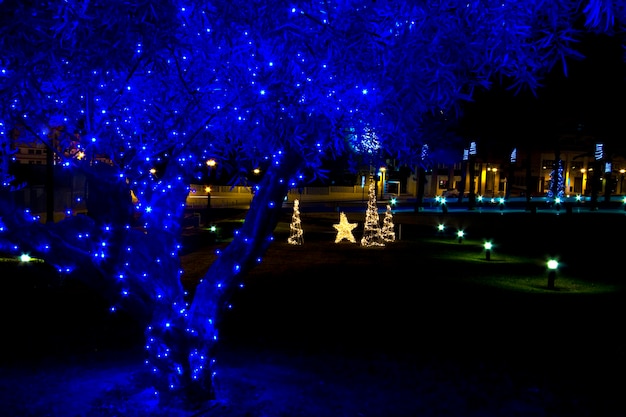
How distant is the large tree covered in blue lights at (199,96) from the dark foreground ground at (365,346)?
4.93 ft

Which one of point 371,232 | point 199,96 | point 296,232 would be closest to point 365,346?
point 199,96

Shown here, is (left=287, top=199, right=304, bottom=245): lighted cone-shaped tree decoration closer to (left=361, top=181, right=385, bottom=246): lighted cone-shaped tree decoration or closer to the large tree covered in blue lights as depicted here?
(left=361, top=181, right=385, bottom=246): lighted cone-shaped tree decoration

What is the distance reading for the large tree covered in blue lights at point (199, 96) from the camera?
6.95 m

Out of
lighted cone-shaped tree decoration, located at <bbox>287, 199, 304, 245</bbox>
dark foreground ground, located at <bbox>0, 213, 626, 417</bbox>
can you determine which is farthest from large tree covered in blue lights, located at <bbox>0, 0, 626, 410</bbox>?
lighted cone-shaped tree decoration, located at <bbox>287, 199, 304, 245</bbox>

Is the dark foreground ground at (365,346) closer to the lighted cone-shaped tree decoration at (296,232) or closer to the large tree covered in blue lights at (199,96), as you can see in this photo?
the large tree covered in blue lights at (199,96)

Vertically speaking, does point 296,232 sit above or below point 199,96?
below

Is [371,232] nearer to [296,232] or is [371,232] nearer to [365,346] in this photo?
[296,232]

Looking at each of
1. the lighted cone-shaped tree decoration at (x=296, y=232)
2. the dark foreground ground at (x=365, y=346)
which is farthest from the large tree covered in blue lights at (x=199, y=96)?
the lighted cone-shaped tree decoration at (x=296, y=232)

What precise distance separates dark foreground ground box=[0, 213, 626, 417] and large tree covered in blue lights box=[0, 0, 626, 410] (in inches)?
59.2

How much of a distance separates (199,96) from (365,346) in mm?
5727

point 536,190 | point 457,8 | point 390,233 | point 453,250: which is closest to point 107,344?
point 457,8

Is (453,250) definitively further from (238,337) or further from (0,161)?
(0,161)

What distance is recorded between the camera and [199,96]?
8117 millimetres

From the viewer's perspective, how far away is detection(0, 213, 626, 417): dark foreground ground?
8.52 meters
